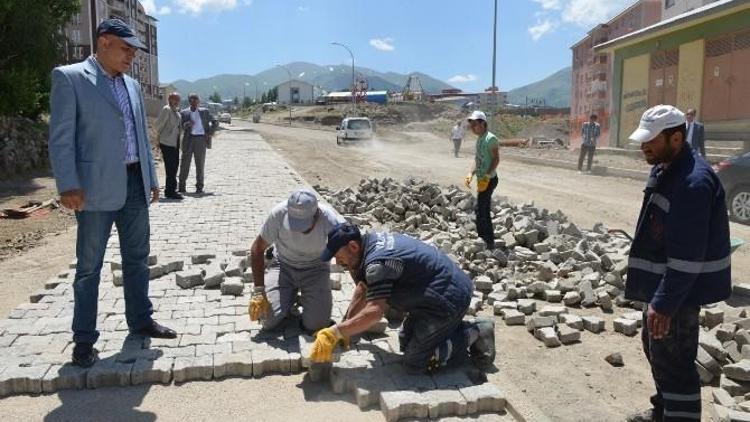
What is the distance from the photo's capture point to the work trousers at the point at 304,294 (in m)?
4.68

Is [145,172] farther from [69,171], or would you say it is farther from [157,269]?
[157,269]

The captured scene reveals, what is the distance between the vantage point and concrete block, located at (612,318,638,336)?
5.14m

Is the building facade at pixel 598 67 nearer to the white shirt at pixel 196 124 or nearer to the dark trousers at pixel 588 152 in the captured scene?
the dark trousers at pixel 588 152

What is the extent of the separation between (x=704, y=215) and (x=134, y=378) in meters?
3.42

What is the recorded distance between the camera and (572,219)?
10648mm

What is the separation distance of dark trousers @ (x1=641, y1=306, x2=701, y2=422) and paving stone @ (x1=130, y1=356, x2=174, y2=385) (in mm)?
2922

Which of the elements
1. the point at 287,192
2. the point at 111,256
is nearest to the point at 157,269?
the point at 111,256

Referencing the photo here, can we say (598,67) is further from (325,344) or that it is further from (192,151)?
(325,344)

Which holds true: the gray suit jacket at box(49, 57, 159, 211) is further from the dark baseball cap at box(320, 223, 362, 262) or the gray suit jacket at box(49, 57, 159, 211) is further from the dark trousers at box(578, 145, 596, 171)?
the dark trousers at box(578, 145, 596, 171)

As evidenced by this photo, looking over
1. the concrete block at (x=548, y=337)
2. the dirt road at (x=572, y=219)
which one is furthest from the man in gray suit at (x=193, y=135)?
the concrete block at (x=548, y=337)

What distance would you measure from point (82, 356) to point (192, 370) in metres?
0.72

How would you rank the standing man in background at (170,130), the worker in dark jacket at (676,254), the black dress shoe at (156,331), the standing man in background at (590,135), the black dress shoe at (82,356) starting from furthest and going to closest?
the standing man in background at (590,135) → the standing man in background at (170,130) → the black dress shoe at (156,331) → the black dress shoe at (82,356) → the worker in dark jacket at (676,254)

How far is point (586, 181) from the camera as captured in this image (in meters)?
16.4

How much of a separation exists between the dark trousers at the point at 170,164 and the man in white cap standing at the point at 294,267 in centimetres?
700
